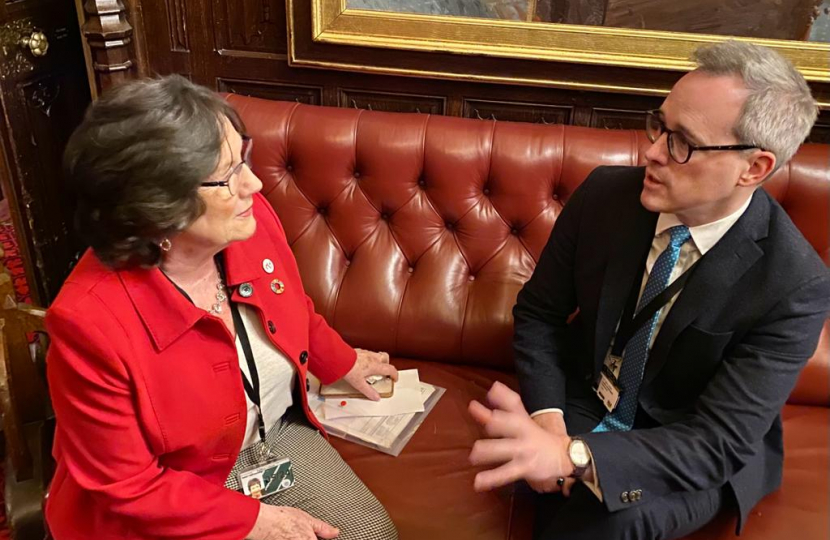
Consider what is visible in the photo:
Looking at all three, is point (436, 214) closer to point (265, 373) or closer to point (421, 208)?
point (421, 208)

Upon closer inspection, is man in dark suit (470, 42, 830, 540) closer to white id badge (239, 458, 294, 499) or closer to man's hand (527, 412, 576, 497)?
man's hand (527, 412, 576, 497)

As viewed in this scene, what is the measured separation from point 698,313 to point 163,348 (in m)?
1.07

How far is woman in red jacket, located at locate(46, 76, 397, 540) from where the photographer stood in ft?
3.81

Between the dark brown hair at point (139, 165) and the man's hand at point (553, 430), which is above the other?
the dark brown hair at point (139, 165)

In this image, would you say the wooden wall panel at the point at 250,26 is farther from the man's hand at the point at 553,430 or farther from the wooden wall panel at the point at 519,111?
the man's hand at the point at 553,430

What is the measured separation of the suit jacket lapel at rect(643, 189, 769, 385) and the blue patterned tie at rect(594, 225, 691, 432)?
0.16 feet

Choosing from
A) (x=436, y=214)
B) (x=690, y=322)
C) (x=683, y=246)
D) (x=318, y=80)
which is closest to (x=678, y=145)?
(x=683, y=246)

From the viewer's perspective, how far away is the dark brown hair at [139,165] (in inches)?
45.1

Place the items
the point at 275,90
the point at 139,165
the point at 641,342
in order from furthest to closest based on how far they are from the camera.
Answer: the point at 275,90, the point at 641,342, the point at 139,165

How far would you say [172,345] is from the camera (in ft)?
4.15

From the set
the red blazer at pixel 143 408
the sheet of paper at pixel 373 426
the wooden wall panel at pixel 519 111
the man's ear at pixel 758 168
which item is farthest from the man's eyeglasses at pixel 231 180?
the wooden wall panel at pixel 519 111

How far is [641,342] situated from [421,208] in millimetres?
778

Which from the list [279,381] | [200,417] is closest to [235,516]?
[200,417]

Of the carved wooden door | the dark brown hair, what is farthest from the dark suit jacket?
the carved wooden door
